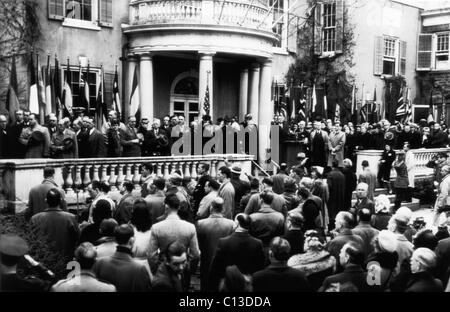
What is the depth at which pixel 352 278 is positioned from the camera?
5289 millimetres

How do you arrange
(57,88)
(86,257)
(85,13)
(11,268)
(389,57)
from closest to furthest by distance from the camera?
(86,257) < (11,268) < (57,88) < (85,13) < (389,57)

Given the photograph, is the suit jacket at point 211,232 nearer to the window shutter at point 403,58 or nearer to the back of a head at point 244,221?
the back of a head at point 244,221

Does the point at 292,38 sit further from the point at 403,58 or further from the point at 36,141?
the point at 36,141

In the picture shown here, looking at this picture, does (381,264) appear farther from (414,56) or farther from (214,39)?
(414,56)

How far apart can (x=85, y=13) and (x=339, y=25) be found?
12701mm

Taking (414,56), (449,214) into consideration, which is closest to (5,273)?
(449,214)

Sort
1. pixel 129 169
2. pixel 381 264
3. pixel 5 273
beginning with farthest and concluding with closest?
pixel 129 169
pixel 381 264
pixel 5 273

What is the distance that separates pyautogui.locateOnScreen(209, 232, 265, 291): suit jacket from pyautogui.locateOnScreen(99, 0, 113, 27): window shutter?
15.1 m

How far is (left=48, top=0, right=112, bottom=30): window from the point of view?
62.1 ft

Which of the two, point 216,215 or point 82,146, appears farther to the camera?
point 82,146

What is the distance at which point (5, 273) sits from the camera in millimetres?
5012

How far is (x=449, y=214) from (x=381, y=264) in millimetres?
3324

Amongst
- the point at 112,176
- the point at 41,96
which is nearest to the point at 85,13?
the point at 41,96

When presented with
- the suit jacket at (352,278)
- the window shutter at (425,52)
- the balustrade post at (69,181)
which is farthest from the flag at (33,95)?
the window shutter at (425,52)
